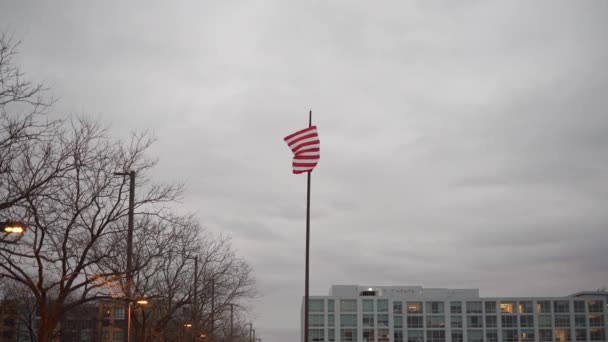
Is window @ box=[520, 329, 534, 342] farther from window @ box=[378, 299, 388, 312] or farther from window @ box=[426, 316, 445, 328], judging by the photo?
window @ box=[378, 299, 388, 312]

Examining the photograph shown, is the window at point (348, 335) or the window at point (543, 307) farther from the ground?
the window at point (543, 307)

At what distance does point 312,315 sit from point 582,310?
196 ft

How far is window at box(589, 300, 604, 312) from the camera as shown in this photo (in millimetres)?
152750

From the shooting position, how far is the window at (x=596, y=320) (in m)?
153

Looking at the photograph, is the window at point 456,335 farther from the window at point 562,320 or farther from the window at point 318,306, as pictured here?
the window at point 318,306

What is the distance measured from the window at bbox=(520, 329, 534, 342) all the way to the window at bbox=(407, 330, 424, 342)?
846 inches

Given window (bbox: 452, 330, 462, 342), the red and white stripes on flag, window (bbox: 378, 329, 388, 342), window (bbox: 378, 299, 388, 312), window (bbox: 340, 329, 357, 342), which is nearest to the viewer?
Result: the red and white stripes on flag

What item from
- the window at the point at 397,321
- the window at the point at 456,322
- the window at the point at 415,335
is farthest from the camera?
the window at the point at 397,321

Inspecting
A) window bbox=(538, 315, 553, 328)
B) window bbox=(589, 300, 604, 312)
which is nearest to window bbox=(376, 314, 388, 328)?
window bbox=(538, 315, 553, 328)

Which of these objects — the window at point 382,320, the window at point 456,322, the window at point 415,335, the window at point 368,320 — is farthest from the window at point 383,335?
the window at point 456,322

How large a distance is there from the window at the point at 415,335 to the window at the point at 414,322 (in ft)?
4.14

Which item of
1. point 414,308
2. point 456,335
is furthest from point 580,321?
point 414,308

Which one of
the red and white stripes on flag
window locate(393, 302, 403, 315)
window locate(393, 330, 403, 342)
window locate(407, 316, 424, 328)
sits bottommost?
window locate(393, 330, 403, 342)

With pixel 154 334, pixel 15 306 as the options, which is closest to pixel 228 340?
pixel 15 306
